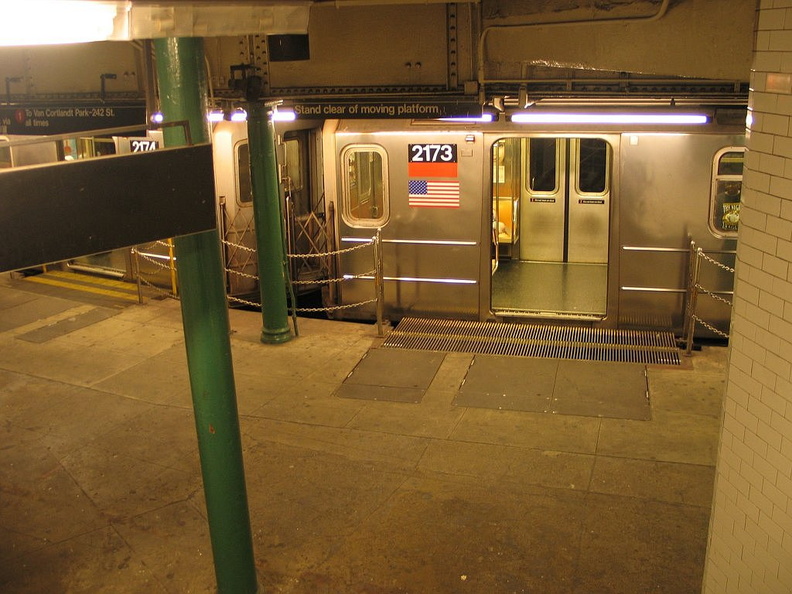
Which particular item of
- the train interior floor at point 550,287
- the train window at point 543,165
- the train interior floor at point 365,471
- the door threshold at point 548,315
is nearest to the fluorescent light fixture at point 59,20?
the train interior floor at point 365,471

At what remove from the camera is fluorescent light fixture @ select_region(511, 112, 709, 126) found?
9.55 meters

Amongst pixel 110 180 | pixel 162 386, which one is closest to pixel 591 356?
pixel 162 386

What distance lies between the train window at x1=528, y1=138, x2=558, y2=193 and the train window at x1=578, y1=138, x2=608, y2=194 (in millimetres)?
381

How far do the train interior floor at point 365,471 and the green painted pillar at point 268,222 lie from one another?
338 millimetres

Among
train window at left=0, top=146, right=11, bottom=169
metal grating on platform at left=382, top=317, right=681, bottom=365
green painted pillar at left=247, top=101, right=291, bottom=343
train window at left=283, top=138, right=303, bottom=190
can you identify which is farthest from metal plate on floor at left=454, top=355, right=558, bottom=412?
train window at left=0, top=146, right=11, bottom=169

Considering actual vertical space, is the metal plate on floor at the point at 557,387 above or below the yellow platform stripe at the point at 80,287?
below

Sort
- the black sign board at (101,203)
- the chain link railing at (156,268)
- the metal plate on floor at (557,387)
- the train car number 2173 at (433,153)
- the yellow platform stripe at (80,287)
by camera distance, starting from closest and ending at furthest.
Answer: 1. the black sign board at (101,203)
2. the metal plate on floor at (557,387)
3. the train car number 2173 at (433,153)
4. the chain link railing at (156,268)
5. the yellow platform stripe at (80,287)

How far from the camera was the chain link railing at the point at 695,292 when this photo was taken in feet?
31.0

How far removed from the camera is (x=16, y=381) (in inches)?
377

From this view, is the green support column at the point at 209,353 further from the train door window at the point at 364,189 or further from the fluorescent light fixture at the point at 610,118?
the train door window at the point at 364,189

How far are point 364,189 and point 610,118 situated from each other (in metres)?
3.26

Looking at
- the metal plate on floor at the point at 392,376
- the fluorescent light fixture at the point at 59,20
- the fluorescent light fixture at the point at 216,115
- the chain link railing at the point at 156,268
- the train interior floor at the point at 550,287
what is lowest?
the metal plate on floor at the point at 392,376

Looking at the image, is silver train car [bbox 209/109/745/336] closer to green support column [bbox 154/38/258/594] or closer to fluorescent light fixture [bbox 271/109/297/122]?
fluorescent light fixture [bbox 271/109/297/122]

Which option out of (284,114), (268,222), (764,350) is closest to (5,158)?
(284,114)
